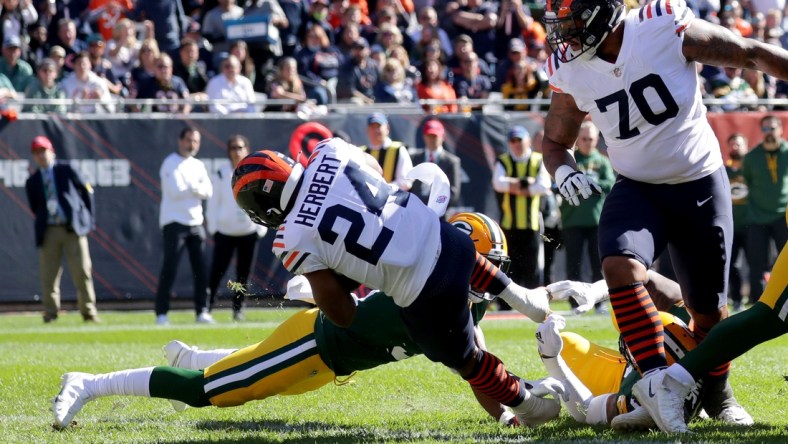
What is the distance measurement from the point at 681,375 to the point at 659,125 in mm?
1047

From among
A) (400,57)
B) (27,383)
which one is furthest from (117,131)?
(27,383)

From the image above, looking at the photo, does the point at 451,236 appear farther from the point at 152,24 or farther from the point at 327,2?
the point at 327,2

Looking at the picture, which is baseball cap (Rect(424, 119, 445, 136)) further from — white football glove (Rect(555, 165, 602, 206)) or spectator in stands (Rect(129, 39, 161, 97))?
white football glove (Rect(555, 165, 602, 206))

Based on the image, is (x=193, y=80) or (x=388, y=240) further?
(x=193, y=80)

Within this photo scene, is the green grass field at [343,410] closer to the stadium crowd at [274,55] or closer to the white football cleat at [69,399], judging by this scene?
the white football cleat at [69,399]

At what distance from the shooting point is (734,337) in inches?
168

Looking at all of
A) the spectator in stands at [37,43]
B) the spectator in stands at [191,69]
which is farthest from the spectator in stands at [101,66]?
the spectator in stands at [37,43]

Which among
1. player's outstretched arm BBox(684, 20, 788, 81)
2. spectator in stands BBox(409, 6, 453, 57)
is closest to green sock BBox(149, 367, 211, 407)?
player's outstretched arm BBox(684, 20, 788, 81)

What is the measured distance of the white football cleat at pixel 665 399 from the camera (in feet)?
14.0

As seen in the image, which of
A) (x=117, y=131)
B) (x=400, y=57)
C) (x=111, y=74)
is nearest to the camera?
(x=117, y=131)

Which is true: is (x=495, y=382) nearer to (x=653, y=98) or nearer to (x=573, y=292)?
(x=573, y=292)

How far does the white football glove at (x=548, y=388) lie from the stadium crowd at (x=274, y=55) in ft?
25.3

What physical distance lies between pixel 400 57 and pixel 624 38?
9477 millimetres

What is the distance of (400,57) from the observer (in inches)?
555
